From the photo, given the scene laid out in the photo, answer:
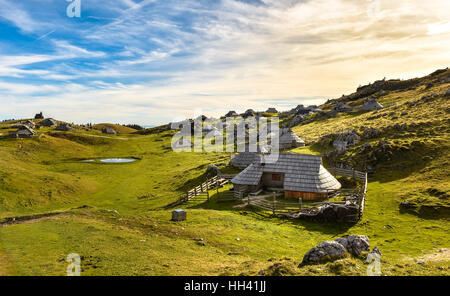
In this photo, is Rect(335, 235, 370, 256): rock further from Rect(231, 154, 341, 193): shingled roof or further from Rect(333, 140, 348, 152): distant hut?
Rect(333, 140, 348, 152): distant hut

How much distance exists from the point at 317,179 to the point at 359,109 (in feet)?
253

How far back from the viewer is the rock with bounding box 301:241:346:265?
39.5ft

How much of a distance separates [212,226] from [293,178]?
1302 cm

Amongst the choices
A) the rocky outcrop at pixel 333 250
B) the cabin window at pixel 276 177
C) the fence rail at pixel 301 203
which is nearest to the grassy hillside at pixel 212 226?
the rocky outcrop at pixel 333 250

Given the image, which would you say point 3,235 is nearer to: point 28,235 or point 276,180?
point 28,235

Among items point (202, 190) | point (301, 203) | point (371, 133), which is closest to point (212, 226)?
point (301, 203)

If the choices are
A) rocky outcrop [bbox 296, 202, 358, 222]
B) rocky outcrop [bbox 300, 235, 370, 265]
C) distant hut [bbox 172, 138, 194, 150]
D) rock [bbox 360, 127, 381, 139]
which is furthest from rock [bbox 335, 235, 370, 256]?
distant hut [bbox 172, 138, 194, 150]

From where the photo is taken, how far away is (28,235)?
52.9ft

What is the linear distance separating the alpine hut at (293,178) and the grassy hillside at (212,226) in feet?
13.6

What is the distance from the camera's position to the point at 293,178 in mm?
29953

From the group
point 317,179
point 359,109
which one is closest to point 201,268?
point 317,179

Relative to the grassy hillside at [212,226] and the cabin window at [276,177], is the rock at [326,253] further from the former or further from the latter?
the cabin window at [276,177]

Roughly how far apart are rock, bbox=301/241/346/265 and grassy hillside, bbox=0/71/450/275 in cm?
69
